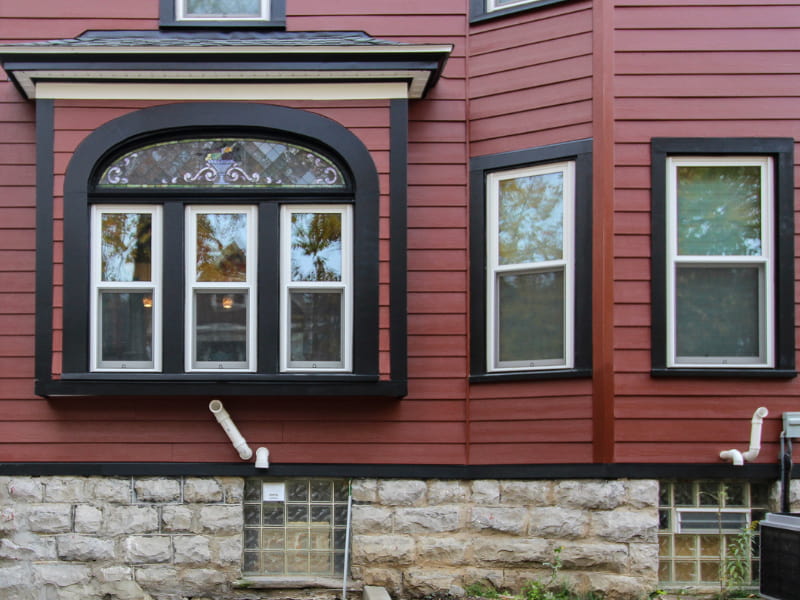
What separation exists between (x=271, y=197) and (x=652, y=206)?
9.70 ft

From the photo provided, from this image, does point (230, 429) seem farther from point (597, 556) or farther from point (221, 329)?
point (597, 556)

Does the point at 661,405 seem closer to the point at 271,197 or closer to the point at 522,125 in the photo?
the point at 522,125

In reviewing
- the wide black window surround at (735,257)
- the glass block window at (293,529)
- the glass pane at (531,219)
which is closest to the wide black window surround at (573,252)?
the glass pane at (531,219)

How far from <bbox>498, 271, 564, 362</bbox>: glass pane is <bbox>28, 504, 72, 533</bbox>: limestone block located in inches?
144

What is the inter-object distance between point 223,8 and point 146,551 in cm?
448

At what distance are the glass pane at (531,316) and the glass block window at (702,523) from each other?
4.59ft

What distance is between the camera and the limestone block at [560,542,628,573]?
6.98m

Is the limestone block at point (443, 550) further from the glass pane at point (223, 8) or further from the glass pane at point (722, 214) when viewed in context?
the glass pane at point (223, 8)

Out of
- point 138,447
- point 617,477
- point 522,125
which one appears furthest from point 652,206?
point 138,447

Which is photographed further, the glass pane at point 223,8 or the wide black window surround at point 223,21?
the glass pane at point 223,8

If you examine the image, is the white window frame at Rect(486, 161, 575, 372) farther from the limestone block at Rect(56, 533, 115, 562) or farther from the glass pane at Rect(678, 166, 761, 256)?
the limestone block at Rect(56, 533, 115, 562)

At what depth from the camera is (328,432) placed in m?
7.44

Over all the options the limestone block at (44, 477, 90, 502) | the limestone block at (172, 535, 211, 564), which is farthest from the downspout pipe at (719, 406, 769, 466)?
the limestone block at (44, 477, 90, 502)

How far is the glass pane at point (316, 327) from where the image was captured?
7410 mm
